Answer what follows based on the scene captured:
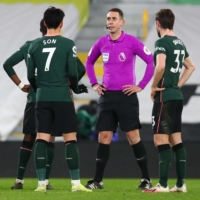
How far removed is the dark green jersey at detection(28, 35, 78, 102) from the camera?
6.62 m

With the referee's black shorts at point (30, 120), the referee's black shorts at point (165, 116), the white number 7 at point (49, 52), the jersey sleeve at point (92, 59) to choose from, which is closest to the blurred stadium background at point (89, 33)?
the jersey sleeve at point (92, 59)

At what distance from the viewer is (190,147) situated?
10539mm

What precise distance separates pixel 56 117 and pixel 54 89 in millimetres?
245

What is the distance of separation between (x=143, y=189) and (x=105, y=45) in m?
1.47

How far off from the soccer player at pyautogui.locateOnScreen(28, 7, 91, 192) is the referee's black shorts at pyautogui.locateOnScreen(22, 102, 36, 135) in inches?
28.1

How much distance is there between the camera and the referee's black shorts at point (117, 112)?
7.55 metres

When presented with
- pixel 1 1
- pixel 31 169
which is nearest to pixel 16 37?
pixel 1 1

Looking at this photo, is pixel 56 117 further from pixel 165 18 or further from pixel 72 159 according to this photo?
pixel 165 18

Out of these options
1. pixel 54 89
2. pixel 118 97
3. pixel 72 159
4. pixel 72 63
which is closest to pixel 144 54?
pixel 118 97

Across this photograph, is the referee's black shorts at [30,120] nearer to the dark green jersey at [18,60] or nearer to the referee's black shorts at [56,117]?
the dark green jersey at [18,60]

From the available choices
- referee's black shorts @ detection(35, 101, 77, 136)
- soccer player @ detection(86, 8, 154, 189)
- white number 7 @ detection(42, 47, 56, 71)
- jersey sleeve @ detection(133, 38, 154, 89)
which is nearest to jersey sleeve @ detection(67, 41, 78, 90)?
white number 7 @ detection(42, 47, 56, 71)

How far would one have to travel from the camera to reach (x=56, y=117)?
6691 millimetres

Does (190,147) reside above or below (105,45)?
below

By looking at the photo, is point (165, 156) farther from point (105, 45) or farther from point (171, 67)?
point (105, 45)
